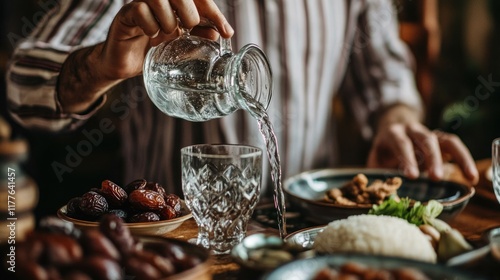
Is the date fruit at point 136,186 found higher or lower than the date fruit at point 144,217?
higher

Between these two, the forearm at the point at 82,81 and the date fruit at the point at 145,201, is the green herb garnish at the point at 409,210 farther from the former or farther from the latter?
the forearm at the point at 82,81

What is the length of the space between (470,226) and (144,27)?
2.81ft

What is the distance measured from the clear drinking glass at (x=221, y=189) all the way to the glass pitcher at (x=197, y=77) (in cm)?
10

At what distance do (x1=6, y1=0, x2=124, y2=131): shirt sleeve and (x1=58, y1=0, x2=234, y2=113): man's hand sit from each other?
45mm

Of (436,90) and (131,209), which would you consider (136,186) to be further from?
(436,90)

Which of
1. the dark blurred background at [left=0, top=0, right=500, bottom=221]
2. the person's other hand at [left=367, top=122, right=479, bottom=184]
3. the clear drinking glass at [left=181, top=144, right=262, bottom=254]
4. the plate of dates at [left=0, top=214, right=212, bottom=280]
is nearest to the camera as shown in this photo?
the plate of dates at [left=0, top=214, right=212, bottom=280]

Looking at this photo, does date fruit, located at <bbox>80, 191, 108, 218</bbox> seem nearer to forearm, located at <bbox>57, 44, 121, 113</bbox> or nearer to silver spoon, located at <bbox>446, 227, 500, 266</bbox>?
forearm, located at <bbox>57, 44, 121, 113</bbox>

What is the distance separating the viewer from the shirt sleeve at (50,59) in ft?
6.07

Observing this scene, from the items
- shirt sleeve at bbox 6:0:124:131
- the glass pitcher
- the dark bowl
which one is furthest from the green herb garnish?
shirt sleeve at bbox 6:0:124:131

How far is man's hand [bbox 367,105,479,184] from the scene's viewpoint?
1.77 meters

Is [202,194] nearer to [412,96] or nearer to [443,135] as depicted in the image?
[443,135]

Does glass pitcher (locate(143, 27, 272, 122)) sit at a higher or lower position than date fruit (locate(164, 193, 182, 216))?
higher

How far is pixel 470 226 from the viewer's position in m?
1.44

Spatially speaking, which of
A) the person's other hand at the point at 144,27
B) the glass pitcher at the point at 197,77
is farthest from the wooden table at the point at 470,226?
the person's other hand at the point at 144,27
